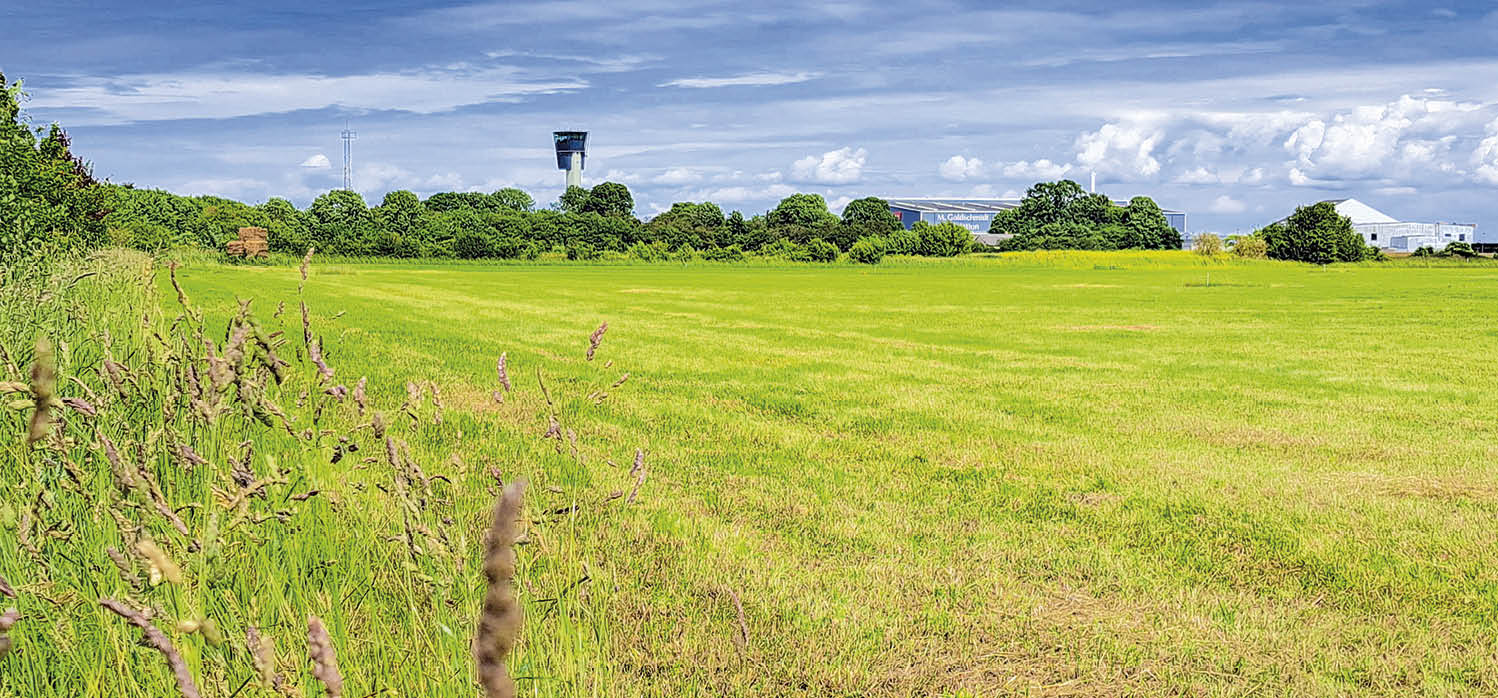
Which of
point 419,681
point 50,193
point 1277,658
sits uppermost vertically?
point 50,193

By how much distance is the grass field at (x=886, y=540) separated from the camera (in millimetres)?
3127

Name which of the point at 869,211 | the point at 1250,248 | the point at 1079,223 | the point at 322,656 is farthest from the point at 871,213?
the point at 322,656

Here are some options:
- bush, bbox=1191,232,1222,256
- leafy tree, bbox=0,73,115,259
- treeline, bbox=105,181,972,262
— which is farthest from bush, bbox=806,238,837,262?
leafy tree, bbox=0,73,115,259

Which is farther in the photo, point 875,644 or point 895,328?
point 895,328

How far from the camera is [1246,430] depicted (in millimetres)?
9133

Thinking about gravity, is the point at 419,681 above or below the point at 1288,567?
above

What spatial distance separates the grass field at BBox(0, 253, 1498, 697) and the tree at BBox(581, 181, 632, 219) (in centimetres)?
11488

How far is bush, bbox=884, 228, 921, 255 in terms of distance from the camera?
87.8 m

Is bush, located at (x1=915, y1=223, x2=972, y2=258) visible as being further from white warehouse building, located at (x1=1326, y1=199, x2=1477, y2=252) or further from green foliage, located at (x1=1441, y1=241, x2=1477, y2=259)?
white warehouse building, located at (x1=1326, y1=199, x2=1477, y2=252)

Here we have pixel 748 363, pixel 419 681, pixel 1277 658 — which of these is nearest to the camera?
pixel 419 681

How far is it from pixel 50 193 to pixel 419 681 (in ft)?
78.1

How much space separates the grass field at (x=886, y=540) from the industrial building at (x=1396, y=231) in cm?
14724

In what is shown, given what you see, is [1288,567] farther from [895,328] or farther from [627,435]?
[895,328]

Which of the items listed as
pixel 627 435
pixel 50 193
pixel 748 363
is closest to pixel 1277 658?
pixel 627 435
